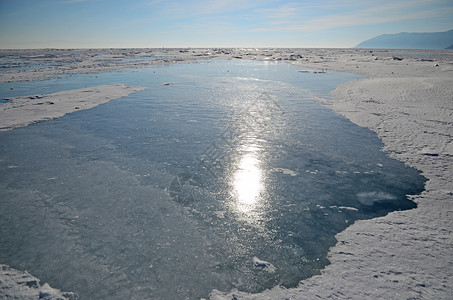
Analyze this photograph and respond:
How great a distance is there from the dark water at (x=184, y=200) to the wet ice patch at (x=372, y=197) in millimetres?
18

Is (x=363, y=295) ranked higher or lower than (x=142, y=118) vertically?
lower

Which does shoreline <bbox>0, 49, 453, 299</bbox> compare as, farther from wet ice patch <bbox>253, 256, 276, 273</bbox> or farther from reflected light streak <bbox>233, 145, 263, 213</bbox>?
reflected light streak <bbox>233, 145, 263, 213</bbox>

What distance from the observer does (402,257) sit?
2.91m

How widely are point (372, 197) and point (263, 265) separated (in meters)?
2.66

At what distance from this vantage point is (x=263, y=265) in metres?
2.93

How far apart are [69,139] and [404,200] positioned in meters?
8.44

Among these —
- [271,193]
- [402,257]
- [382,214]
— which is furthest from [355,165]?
[402,257]

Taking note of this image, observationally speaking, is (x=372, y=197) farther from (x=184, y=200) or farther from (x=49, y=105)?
(x=49, y=105)

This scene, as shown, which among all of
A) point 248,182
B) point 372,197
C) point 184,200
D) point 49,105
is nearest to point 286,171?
point 248,182

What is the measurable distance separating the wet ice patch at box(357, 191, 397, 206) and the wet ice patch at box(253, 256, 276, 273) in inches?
90.3

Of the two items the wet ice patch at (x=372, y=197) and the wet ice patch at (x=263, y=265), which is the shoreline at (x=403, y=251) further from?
the wet ice patch at (x=372, y=197)

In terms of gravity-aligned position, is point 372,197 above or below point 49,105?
below

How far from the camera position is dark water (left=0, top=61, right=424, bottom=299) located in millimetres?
2863

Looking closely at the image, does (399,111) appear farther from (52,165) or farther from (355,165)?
(52,165)
